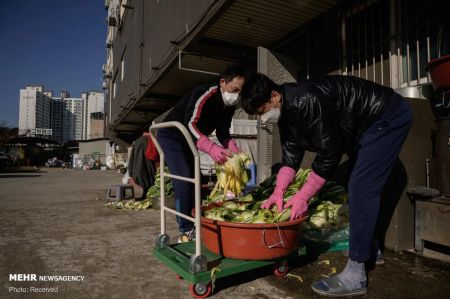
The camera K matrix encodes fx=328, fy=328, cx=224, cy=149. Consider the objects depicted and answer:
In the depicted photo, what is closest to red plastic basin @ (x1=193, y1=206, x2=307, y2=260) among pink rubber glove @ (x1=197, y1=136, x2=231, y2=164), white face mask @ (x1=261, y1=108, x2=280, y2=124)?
pink rubber glove @ (x1=197, y1=136, x2=231, y2=164)

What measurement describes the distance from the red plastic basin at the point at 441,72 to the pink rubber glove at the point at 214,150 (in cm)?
242

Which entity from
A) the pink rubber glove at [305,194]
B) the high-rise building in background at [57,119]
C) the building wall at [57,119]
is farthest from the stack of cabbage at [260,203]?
the building wall at [57,119]

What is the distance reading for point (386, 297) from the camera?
2.73m

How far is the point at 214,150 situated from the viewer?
3467mm

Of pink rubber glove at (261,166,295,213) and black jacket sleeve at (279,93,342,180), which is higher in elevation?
black jacket sleeve at (279,93,342,180)

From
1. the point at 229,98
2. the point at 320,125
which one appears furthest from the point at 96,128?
the point at 320,125

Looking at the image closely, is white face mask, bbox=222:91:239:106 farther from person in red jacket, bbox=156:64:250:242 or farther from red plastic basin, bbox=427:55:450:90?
red plastic basin, bbox=427:55:450:90

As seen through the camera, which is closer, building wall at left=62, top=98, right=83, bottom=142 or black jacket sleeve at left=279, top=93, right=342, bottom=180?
black jacket sleeve at left=279, top=93, right=342, bottom=180

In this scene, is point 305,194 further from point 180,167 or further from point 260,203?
point 180,167

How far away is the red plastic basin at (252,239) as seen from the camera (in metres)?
2.73

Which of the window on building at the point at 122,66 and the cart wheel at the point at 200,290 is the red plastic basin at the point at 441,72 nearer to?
the cart wheel at the point at 200,290

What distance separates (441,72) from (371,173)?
165 centimetres

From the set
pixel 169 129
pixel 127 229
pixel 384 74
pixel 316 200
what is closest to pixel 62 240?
pixel 127 229

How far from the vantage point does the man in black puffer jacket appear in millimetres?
2744
